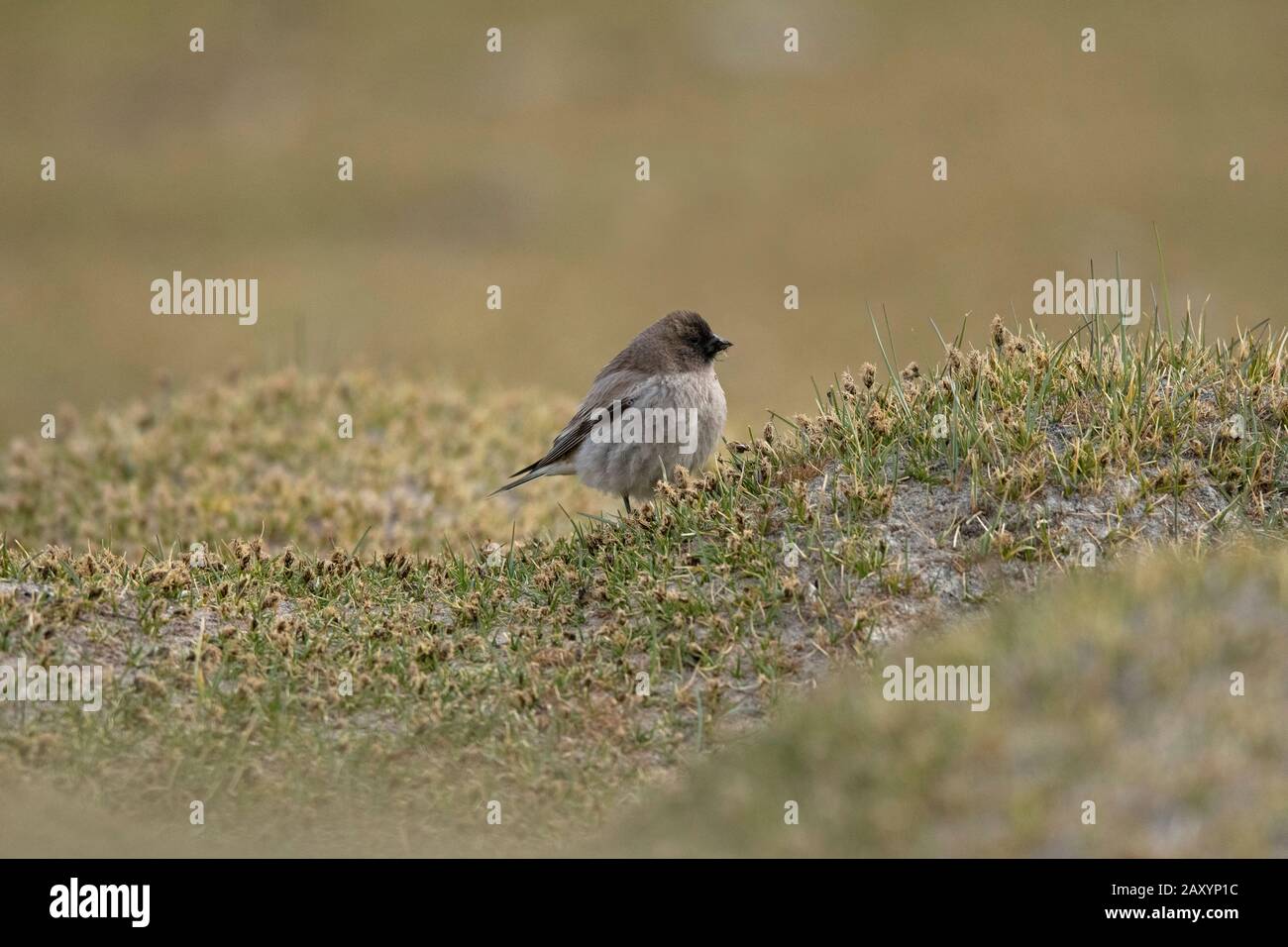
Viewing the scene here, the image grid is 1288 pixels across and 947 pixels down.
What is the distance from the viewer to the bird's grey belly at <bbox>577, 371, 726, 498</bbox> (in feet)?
28.2

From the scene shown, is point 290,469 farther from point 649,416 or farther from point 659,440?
point 659,440

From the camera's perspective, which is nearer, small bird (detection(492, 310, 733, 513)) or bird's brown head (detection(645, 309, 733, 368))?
small bird (detection(492, 310, 733, 513))

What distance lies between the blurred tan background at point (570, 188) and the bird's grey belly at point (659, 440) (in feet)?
21.3

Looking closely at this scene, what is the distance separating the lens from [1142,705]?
465 centimetres

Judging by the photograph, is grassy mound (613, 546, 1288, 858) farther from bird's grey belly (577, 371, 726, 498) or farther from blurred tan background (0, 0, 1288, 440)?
blurred tan background (0, 0, 1288, 440)

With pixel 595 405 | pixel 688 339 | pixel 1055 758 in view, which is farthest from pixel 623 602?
pixel 1055 758

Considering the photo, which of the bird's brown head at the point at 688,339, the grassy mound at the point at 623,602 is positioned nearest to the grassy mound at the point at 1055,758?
the grassy mound at the point at 623,602

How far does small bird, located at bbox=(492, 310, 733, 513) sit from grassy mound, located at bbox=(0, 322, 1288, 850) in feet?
1.60

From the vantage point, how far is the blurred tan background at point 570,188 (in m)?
21.0

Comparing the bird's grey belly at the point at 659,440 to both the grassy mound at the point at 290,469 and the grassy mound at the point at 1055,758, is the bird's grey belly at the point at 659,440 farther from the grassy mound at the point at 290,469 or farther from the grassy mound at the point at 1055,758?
the grassy mound at the point at 1055,758

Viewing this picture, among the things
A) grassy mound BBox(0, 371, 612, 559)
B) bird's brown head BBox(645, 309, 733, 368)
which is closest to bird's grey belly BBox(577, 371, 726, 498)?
bird's brown head BBox(645, 309, 733, 368)

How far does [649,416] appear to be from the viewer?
866 centimetres

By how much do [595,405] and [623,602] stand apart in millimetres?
2302
